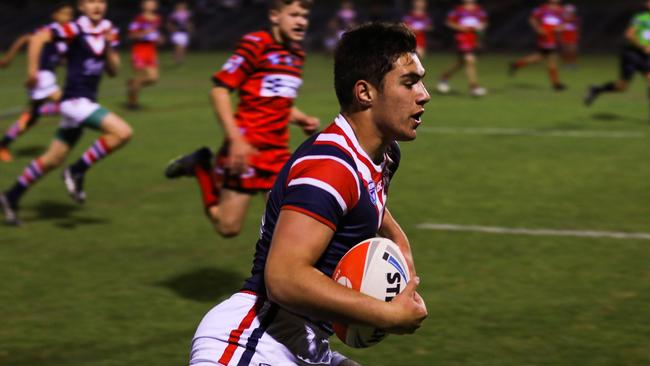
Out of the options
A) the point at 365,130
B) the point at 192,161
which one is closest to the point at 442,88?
the point at 192,161

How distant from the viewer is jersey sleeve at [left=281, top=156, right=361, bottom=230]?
3.13m

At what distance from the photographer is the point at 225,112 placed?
265 inches

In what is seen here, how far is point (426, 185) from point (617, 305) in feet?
16.5

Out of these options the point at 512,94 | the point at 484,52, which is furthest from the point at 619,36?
the point at 512,94

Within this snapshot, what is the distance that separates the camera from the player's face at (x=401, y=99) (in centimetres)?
338

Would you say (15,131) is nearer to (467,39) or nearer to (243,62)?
(243,62)

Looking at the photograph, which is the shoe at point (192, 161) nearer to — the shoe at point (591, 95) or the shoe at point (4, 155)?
the shoe at point (4, 155)

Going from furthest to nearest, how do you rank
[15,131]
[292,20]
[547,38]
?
[547,38], [15,131], [292,20]

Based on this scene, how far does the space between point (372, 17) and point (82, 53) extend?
29677 millimetres

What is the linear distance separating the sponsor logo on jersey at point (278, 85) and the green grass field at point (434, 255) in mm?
1541

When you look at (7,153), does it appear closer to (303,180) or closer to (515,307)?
(515,307)

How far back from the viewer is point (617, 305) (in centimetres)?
698

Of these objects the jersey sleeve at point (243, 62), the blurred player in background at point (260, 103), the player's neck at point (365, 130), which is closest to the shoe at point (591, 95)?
the blurred player in background at point (260, 103)

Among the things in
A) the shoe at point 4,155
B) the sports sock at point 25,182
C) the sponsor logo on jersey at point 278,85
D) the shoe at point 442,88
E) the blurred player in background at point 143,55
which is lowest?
the shoe at point 442,88
